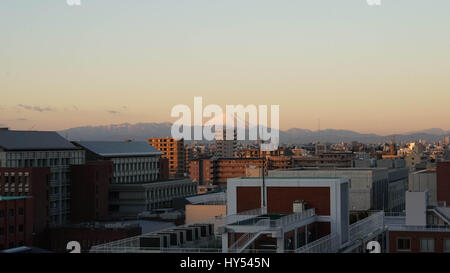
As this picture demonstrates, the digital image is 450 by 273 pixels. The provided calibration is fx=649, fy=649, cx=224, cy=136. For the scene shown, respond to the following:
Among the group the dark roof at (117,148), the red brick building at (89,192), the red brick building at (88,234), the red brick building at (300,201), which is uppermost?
the dark roof at (117,148)

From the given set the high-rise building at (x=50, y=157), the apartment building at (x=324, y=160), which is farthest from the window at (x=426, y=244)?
the apartment building at (x=324, y=160)

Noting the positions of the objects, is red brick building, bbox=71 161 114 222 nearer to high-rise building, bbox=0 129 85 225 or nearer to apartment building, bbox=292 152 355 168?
high-rise building, bbox=0 129 85 225

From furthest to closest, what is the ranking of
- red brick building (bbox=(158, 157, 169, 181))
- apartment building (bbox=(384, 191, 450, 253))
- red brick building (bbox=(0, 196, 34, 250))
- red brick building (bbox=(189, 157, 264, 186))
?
red brick building (bbox=(189, 157, 264, 186)), red brick building (bbox=(158, 157, 169, 181)), red brick building (bbox=(0, 196, 34, 250)), apartment building (bbox=(384, 191, 450, 253))

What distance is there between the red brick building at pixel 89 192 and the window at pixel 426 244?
30.3m

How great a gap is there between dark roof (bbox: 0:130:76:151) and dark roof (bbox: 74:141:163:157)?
6.41 metres

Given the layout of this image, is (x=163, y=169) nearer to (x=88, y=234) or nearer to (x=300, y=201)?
(x=88, y=234)

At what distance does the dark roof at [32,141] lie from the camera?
168 feet

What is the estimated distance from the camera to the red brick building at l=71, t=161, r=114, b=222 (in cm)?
4934

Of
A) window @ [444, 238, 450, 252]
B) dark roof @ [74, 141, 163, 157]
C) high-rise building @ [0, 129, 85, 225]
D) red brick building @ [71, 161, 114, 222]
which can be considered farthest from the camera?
dark roof @ [74, 141, 163, 157]

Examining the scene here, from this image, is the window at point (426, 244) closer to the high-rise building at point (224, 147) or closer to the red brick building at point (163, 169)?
the red brick building at point (163, 169)

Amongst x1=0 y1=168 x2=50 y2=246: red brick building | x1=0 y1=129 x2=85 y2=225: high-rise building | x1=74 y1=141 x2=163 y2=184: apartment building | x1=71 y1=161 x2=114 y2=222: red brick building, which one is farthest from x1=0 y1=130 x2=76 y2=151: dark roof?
x1=74 y1=141 x2=163 y2=184: apartment building

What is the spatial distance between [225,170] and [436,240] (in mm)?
94520

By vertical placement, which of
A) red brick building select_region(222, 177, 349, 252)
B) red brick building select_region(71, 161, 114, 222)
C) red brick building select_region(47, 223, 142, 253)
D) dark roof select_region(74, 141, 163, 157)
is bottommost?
red brick building select_region(47, 223, 142, 253)
